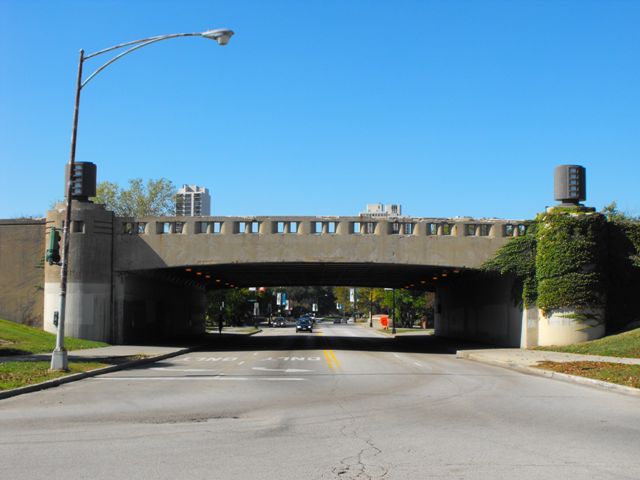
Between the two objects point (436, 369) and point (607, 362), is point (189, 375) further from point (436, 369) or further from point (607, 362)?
point (607, 362)

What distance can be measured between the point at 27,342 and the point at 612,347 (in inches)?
951

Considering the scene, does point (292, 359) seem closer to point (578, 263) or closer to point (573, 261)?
point (573, 261)

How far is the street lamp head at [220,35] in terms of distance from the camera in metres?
19.1

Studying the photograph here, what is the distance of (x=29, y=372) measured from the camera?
62.8 ft

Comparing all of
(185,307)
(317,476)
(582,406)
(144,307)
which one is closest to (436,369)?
(582,406)

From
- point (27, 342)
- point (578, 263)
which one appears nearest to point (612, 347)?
point (578, 263)

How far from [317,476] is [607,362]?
19339 mm

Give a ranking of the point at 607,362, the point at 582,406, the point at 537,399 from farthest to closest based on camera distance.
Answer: the point at 607,362
the point at 537,399
the point at 582,406

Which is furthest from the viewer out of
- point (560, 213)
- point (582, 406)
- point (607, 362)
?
point (560, 213)

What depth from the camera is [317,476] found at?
766 cm

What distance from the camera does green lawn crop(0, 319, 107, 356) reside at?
2588 cm

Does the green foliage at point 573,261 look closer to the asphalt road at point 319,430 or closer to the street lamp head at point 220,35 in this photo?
the asphalt road at point 319,430

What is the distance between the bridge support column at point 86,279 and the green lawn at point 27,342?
4.08 ft

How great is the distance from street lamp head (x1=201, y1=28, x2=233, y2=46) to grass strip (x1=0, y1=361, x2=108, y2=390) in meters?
10.1
